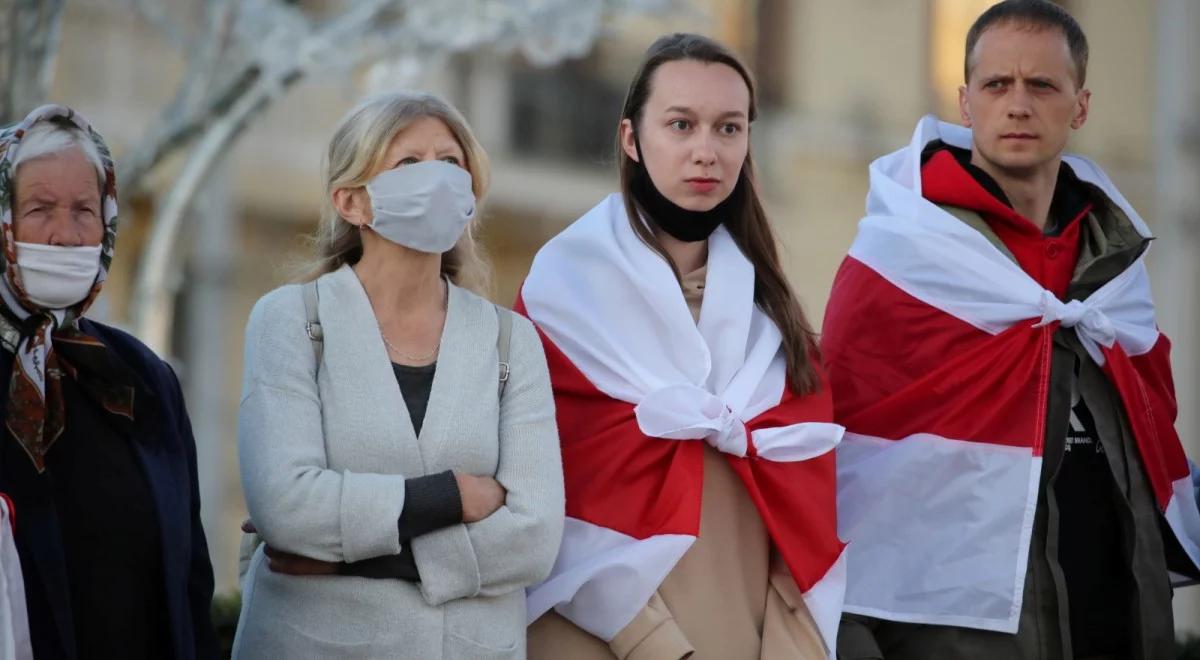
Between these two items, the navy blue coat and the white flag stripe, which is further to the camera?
the white flag stripe

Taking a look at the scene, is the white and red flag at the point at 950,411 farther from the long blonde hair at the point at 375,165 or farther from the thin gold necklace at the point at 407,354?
the thin gold necklace at the point at 407,354

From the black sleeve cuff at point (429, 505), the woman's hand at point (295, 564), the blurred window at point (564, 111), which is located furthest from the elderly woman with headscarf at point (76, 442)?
the blurred window at point (564, 111)

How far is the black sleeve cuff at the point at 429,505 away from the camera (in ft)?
13.2

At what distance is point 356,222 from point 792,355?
1082mm

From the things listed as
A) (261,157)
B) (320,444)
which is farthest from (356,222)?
(261,157)

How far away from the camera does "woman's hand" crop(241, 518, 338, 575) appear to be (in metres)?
4.04

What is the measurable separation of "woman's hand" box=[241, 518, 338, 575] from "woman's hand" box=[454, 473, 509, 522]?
294 mm

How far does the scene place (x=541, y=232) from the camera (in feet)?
56.5

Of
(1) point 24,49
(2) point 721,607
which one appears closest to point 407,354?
(2) point 721,607

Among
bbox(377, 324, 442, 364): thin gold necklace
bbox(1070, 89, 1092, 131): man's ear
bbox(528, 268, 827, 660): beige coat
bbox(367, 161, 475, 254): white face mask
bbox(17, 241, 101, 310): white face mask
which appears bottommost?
bbox(528, 268, 827, 660): beige coat

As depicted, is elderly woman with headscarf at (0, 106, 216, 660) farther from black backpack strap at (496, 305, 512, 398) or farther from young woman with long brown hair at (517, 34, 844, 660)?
young woman with long brown hair at (517, 34, 844, 660)

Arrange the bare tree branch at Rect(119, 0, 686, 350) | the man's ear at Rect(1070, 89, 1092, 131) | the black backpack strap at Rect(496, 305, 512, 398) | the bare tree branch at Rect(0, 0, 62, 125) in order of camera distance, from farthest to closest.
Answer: the bare tree branch at Rect(119, 0, 686, 350) → the bare tree branch at Rect(0, 0, 62, 125) → the man's ear at Rect(1070, 89, 1092, 131) → the black backpack strap at Rect(496, 305, 512, 398)

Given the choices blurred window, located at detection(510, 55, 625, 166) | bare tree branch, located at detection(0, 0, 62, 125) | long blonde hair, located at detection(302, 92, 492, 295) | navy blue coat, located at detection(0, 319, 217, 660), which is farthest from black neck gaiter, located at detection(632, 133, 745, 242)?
blurred window, located at detection(510, 55, 625, 166)

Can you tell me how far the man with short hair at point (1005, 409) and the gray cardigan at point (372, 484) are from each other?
1008 millimetres
